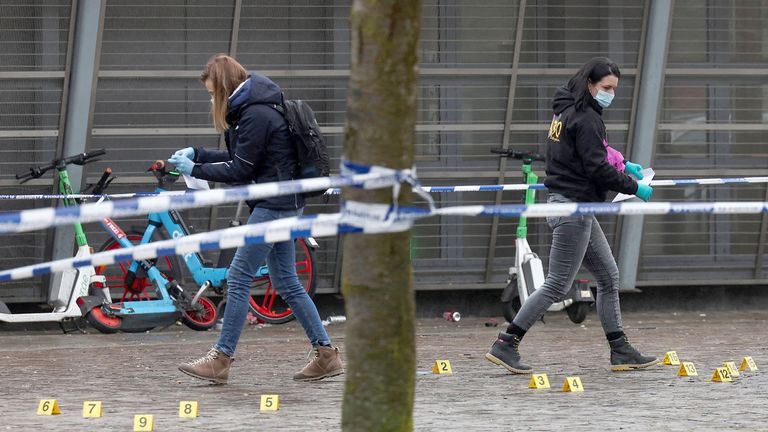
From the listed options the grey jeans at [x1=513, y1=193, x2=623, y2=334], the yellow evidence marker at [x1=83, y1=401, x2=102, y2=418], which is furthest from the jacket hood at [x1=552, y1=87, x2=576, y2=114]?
the yellow evidence marker at [x1=83, y1=401, x2=102, y2=418]

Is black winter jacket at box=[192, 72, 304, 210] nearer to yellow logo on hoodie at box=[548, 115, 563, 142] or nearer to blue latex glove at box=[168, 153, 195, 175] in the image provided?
blue latex glove at box=[168, 153, 195, 175]

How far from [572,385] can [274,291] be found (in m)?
4.77

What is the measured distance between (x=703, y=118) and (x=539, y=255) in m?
2.02

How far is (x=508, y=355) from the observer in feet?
26.7

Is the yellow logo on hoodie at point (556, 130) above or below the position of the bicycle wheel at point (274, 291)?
above

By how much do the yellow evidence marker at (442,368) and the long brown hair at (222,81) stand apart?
1889 millimetres

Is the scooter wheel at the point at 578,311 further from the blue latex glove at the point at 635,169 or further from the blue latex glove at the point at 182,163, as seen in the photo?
the blue latex glove at the point at 182,163

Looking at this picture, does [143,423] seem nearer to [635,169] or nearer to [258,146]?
[258,146]

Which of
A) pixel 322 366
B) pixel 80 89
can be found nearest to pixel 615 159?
pixel 322 366

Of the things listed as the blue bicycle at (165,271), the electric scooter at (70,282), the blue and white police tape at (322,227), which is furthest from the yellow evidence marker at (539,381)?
the electric scooter at (70,282)

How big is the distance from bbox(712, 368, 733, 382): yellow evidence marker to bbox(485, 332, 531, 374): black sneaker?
1.07 meters

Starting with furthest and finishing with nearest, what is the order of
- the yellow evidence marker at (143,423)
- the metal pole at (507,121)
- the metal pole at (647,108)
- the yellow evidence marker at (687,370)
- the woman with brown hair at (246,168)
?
1. the metal pole at (647,108)
2. the metal pole at (507,121)
3. the yellow evidence marker at (687,370)
4. the woman with brown hair at (246,168)
5. the yellow evidence marker at (143,423)

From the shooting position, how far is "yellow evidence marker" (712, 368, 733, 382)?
7.77 metres

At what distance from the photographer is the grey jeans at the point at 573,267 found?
8164 millimetres
